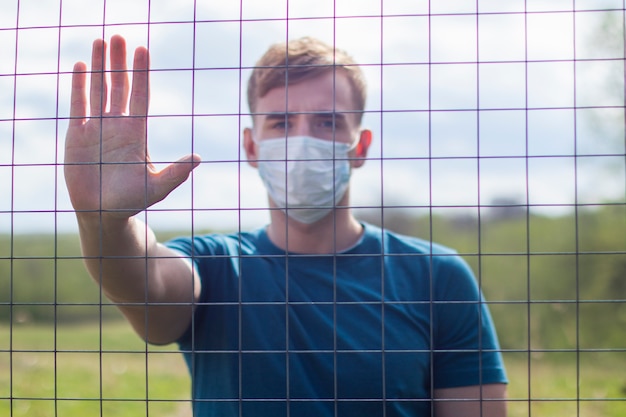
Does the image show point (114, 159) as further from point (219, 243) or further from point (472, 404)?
point (472, 404)

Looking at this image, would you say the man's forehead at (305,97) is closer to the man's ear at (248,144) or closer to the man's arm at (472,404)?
the man's ear at (248,144)

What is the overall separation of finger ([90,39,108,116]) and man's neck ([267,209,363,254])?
75 centimetres

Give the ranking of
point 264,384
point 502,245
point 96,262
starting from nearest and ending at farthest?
point 96,262 → point 264,384 → point 502,245

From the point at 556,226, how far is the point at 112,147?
11.6 m

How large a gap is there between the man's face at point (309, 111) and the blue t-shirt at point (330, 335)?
0.36 m

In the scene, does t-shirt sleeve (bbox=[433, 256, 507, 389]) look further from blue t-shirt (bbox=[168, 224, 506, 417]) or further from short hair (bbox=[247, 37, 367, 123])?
short hair (bbox=[247, 37, 367, 123])

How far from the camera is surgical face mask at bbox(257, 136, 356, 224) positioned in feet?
6.11

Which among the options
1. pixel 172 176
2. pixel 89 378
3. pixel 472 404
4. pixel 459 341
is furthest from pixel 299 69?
pixel 89 378

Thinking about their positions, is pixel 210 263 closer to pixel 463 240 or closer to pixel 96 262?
pixel 96 262

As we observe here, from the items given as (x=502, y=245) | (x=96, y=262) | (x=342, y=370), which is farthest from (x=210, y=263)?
(x=502, y=245)

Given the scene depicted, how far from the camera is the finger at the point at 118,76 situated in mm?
1510

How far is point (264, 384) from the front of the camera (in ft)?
6.23

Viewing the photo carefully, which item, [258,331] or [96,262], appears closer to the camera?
[96,262]

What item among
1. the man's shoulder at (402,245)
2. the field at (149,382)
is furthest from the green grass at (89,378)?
the man's shoulder at (402,245)
